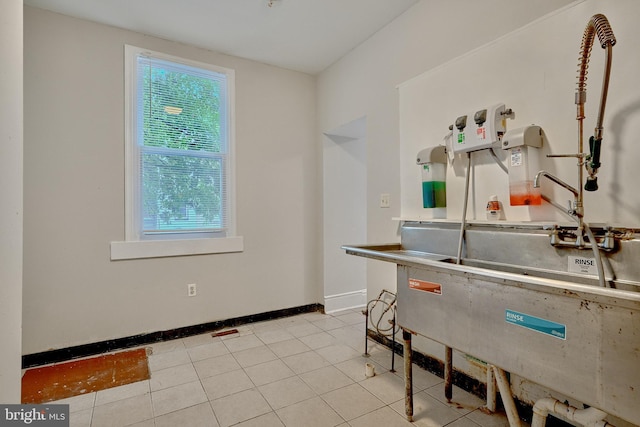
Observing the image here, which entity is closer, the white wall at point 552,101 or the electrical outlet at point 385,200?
the white wall at point 552,101

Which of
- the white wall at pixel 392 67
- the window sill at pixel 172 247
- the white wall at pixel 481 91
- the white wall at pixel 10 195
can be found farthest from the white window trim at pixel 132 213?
the white wall at pixel 481 91

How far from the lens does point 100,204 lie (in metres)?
2.62

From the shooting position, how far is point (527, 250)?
1.59 m

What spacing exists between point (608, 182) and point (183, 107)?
3138 mm

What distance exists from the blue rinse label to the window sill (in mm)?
2548

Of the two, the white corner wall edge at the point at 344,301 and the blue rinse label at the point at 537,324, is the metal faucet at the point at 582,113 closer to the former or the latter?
the blue rinse label at the point at 537,324

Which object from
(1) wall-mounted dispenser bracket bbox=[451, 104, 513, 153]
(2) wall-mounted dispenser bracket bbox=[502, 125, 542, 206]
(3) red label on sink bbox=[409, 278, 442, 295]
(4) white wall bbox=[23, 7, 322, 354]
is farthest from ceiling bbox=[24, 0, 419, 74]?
(3) red label on sink bbox=[409, 278, 442, 295]

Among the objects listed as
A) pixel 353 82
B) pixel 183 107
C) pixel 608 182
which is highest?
pixel 353 82

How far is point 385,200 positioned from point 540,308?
1669mm

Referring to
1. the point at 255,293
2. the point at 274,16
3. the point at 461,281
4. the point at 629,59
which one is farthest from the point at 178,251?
the point at 629,59

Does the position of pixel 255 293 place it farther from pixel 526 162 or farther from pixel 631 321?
pixel 631 321

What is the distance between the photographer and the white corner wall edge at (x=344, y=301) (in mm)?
3607

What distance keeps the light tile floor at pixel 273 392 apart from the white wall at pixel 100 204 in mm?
498

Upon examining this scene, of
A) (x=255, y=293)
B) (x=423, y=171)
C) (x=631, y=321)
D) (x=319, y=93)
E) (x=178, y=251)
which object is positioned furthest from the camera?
(x=319, y=93)
